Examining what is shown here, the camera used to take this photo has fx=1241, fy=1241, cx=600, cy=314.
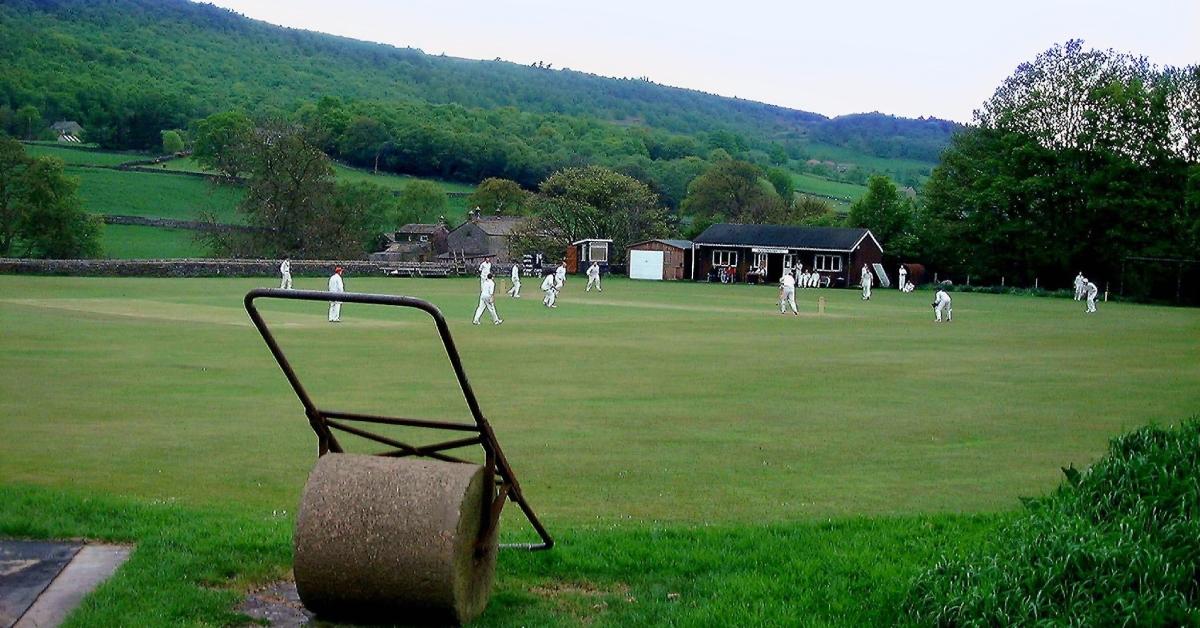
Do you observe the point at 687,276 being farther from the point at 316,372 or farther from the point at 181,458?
the point at 181,458

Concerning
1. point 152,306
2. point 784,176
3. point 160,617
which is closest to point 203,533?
point 160,617

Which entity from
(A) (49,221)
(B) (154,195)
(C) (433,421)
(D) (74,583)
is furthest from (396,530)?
(B) (154,195)

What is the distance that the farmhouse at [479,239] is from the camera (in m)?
121

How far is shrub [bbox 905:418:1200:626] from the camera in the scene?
18.8ft

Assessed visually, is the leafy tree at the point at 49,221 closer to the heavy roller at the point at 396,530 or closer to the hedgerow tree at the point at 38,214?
the hedgerow tree at the point at 38,214

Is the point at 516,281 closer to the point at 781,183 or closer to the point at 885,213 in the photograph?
the point at 885,213

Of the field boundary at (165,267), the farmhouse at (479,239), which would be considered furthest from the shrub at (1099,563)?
the farmhouse at (479,239)

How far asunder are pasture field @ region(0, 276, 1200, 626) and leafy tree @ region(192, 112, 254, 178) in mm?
71282

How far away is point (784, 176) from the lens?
170500 mm

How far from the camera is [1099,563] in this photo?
19.8 feet

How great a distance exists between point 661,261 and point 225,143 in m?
50.7

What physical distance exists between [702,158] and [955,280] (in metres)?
102

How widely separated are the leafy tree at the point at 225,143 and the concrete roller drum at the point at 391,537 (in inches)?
3972

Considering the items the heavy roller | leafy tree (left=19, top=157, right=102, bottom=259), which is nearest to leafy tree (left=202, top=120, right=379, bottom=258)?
leafy tree (left=19, top=157, right=102, bottom=259)
